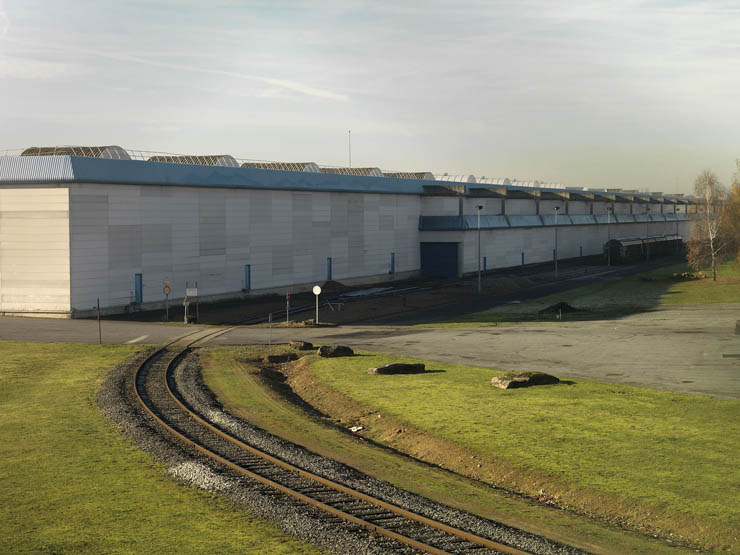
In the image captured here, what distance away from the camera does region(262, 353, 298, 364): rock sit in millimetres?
37125

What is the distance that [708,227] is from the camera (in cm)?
8625

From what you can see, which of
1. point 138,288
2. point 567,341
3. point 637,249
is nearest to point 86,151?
point 138,288

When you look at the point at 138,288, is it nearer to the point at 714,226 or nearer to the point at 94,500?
the point at 94,500

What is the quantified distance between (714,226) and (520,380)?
2629 inches

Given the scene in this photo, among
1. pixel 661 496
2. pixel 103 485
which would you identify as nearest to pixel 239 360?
pixel 103 485

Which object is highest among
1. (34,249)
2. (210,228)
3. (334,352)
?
(210,228)

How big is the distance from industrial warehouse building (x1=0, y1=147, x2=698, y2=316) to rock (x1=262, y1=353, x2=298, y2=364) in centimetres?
2133

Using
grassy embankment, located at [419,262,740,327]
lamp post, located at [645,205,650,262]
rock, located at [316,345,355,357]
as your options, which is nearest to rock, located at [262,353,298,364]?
rock, located at [316,345,355,357]

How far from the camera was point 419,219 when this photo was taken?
301 feet

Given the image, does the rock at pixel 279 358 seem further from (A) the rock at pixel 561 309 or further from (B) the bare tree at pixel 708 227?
(B) the bare tree at pixel 708 227

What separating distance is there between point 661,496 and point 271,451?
32.3 ft

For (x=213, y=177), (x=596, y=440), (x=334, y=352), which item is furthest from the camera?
(x=213, y=177)

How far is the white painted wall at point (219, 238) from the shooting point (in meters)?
53.2

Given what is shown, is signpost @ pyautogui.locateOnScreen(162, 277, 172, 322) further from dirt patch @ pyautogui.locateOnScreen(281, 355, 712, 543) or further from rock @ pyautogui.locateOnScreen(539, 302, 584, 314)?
rock @ pyautogui.locateOnScreen(539, 302, 584, 314)
